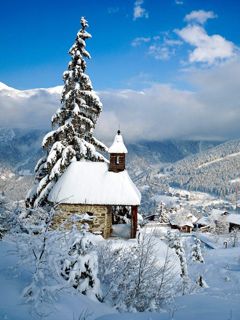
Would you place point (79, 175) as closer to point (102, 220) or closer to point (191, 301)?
point (102, 220)

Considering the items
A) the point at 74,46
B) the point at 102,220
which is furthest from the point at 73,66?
the point at 102,220

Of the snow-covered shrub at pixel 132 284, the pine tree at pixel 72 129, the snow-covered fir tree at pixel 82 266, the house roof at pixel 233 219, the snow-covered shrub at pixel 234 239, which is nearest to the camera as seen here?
the snow-covered fir tree at pixel 82 266

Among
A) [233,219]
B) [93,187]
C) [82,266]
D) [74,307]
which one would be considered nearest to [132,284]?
[82,266]

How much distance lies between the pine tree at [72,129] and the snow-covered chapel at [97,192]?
1006 mm

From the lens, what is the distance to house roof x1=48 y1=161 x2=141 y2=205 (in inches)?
887

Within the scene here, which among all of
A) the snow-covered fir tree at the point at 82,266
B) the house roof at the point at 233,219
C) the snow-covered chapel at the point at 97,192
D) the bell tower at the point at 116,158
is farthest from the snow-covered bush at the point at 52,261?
the house roof at the point at 233,219

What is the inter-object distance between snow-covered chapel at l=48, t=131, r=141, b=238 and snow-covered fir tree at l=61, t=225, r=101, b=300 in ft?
41.7

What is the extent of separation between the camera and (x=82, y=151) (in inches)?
963

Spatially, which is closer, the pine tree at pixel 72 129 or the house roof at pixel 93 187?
the house roof at pixel 93 187

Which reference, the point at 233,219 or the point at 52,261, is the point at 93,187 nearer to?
the point at 52,261

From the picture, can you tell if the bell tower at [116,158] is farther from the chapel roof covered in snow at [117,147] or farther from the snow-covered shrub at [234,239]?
the snow-covered shrub at [234,239]

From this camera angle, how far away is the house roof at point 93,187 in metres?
22.5

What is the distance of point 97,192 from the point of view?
74.7ft

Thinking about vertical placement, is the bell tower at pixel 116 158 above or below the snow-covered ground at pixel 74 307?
above
